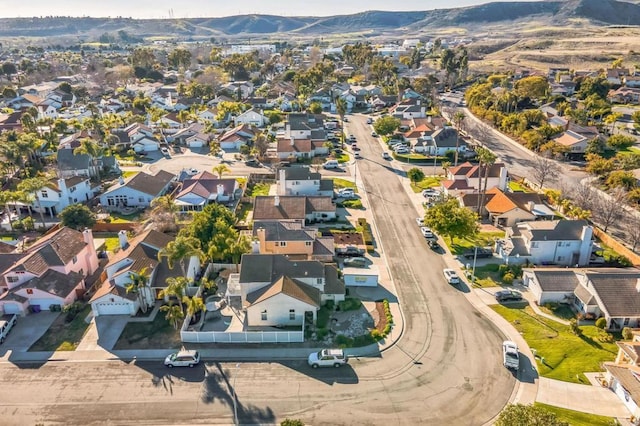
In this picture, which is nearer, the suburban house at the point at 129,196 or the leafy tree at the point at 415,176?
the suburban house at the point at 129,196

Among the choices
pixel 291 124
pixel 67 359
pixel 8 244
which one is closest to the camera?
pixel 67 359

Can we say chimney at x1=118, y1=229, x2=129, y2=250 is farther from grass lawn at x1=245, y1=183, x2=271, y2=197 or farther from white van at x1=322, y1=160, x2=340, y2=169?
white van at x1=322, y1=160, x2=340, y2=169

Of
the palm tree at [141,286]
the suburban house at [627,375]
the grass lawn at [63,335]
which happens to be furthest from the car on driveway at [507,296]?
the grass lawn at [63,335]

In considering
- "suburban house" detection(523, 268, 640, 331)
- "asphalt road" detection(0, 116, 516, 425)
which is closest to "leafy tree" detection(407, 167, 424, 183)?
"suburban house" detection(523, 268, 640, 331)

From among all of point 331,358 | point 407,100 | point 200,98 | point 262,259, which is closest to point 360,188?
point 262,259

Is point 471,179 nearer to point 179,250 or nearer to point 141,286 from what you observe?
point 179,250

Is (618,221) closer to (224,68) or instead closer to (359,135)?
(359,135)

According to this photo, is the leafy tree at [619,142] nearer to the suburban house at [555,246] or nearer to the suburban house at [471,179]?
the suburban house at [471,179]

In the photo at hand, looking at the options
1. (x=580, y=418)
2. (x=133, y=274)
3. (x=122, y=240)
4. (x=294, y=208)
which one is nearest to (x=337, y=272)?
(x=294, y=208)
